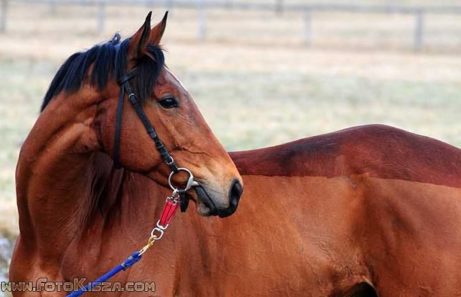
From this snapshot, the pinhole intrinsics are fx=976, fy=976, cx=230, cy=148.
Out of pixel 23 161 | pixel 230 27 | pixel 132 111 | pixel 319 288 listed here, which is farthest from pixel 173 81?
pixel 230 27

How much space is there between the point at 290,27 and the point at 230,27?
2.52 metres

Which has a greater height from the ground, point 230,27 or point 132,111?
point 132,111

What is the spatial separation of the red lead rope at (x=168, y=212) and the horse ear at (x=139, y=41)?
2.15 ft

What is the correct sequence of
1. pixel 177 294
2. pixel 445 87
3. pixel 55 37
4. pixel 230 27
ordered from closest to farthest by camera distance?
pixel 177 294
pixel 445 87
pixel 55 37
pixel 230 27

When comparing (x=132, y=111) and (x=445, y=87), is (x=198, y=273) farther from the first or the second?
(x=445, y=87)

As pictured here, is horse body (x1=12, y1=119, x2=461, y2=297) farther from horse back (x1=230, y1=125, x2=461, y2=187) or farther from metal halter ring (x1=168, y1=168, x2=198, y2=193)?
metal halter ring (x1=168, y1=168, x2=198, y2=193)

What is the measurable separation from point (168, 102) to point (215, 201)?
0.47 meters

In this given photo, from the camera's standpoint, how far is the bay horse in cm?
412

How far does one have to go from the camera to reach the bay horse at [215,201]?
412cm

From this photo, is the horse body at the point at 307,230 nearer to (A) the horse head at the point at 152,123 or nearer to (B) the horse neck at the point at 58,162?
(B) the horse neck at the point at 58,162

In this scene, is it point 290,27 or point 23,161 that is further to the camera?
point 290,27

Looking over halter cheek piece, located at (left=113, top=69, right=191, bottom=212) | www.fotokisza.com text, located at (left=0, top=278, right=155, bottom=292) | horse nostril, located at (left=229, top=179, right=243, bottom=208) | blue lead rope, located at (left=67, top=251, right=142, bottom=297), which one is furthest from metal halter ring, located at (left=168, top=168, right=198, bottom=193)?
www.fotokisza.com text, located at (left=0, top=278, right=155, bottom=292)

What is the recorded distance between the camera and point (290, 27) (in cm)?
3659

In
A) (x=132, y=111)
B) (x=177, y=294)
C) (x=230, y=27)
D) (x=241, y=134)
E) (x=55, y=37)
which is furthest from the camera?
(x=230, y=27)
